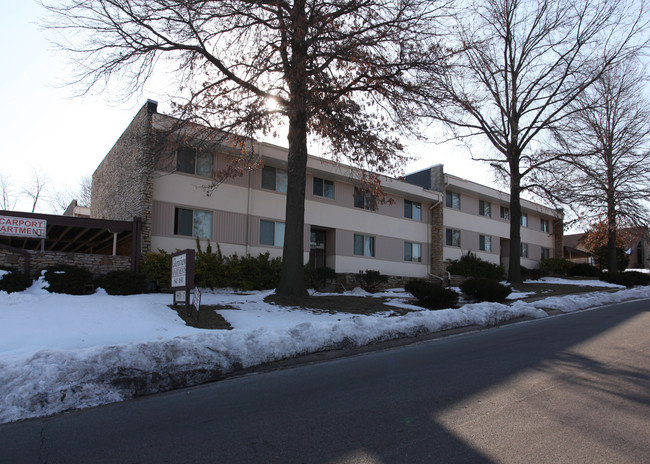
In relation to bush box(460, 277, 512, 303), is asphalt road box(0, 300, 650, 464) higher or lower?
lower

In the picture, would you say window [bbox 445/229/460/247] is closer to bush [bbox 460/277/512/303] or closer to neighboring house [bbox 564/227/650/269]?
bush [bbox 460/277/512/303]

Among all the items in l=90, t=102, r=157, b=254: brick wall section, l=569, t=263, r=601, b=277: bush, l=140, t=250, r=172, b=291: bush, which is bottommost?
l=140, t=250, r=172, b=291: bush

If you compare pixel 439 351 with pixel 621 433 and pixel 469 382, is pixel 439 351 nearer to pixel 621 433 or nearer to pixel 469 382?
pixel 469 382

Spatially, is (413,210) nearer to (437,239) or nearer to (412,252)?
(437,239)

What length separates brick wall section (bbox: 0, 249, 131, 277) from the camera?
14.5 meters

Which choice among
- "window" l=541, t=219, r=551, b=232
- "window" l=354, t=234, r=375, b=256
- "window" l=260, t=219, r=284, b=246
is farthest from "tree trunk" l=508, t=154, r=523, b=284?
"window" l=541, t=219, r=551, b=232

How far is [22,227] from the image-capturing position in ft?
48.8

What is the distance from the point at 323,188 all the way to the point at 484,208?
1476cm

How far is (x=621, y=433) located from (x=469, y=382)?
1963 millimetres

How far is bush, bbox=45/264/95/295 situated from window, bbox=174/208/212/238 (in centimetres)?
406

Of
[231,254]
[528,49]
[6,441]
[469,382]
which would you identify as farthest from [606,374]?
[528,49]

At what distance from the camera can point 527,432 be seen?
4176 millimetres

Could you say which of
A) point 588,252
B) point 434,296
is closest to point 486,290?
point 434,296

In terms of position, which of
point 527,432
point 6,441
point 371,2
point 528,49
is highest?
point 528,49
